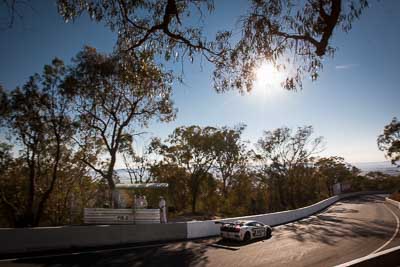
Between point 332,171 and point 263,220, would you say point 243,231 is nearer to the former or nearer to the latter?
point 263,220

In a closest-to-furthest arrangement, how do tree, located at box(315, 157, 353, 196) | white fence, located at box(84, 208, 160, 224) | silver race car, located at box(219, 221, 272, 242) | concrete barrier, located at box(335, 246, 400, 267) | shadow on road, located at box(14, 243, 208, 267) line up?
concrete barrier, located at box(335, 246, 400, 267) → shadow on road, located at box(14, 243, 208, 267) → silver race car, located at box(219, 221, 272, 242) → white fence, located at box(84, 208, 160, 224) → tree, located at box(315, 157, 353, 196)

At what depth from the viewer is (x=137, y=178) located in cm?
4169

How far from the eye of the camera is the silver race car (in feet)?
49.5

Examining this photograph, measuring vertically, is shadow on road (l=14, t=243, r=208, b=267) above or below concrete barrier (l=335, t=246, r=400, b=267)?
below

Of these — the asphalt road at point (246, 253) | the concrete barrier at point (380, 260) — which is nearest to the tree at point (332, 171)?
the asphalt road at point (246, 253)

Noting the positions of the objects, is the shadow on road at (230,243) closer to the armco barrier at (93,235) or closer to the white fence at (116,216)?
the armco barrier at (93,235)

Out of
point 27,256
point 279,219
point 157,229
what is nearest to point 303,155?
point 279,219

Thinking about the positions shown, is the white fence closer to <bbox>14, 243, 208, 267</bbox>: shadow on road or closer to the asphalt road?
the asphalt road

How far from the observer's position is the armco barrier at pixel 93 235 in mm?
12398

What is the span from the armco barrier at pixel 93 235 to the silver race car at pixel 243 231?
2.27 meters

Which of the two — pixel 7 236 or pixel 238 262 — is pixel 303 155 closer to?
pixel 238 262

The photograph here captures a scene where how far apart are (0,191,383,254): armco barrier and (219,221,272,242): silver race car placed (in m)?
2.27

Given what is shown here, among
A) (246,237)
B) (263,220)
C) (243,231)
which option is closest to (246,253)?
(243,231)


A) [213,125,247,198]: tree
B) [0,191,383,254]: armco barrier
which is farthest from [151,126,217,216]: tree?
[0,191,383,254]: armco barrier
